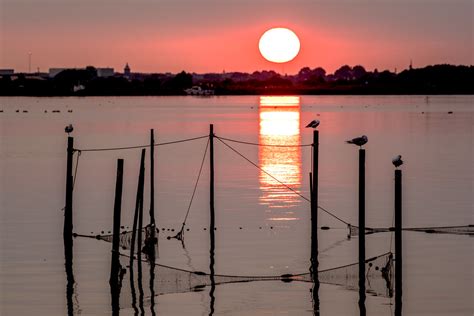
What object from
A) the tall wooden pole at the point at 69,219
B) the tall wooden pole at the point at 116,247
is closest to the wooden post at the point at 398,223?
the tall wooden pole at the point at 116,247

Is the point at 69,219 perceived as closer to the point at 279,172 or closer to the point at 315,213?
the point at 315,213

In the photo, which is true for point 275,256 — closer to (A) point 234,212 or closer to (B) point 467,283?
(B) point 467,283

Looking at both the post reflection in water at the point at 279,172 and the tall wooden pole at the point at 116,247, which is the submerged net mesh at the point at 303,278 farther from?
the post reflection in water at the point at 279,172

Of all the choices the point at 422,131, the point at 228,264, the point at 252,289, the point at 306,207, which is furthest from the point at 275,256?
the point at 422,131

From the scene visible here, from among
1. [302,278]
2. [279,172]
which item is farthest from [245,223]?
[279,172]

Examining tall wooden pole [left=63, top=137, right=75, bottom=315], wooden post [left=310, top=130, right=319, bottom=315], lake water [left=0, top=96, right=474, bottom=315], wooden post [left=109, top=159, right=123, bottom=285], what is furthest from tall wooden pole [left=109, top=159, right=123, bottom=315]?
wooden post [left=310, top=130, right=319, bottom=315]

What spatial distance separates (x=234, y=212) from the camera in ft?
137

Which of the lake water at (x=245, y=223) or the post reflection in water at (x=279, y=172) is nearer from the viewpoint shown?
the lake water at (x=245, y=223)

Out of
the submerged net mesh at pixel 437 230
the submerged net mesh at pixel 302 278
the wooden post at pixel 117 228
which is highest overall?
the wooden post at pixel 117 228

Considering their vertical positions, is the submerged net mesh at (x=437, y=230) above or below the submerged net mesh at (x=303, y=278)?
above

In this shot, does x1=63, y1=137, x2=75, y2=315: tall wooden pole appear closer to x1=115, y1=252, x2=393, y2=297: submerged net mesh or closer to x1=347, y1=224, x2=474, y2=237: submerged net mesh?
x1=115, y1=252, x2=393, y2=297: submerged net mesh

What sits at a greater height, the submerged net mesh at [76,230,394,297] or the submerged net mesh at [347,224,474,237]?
the submerged net mesh at [347,224,474,237]

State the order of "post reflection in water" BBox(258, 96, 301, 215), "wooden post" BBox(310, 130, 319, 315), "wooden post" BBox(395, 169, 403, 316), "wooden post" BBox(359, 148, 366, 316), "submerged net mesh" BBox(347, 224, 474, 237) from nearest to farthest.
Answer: "wooden post" BBox(395, 169, 403, 316), "wooden post" BBox(359, 148, 366, 316), "wooden post" BBox(310, 130, 319, 315), "submerged net mesh" BBox(347, 224, 474, 237), "post reflection in water" BBox(258, 96, 301, 215)

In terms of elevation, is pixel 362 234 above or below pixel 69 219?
above
